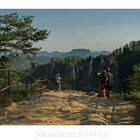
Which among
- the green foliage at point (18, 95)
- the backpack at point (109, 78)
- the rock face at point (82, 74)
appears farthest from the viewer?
the rock face at point (82, 74)

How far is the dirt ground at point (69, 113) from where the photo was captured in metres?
10.5

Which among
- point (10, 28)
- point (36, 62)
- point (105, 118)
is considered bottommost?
point (105, 118)

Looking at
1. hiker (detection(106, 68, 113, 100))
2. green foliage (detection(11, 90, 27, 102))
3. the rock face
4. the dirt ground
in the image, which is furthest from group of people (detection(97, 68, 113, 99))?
green foliage (detection(11, 90, 27, 102))

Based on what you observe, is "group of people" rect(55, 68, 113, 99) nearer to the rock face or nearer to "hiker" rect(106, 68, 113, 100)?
"hiker" rect(106, 68, 113, 100)

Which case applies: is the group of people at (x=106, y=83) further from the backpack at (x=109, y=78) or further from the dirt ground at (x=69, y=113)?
the dirt ground at (x=69, y=113)

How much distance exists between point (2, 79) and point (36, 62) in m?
3.27

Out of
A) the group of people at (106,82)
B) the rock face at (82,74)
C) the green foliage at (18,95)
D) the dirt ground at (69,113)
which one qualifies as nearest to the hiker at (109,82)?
the group of people at (106,82)

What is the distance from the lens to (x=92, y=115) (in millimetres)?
10938

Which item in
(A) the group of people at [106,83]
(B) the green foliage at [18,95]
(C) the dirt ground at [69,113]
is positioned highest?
(A) the group of people at [106,83]

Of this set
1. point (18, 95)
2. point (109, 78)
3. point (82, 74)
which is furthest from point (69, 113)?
point (82, 74)

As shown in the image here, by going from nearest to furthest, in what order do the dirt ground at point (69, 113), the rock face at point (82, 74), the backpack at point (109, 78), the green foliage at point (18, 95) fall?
the dirt ground at point (69, 113) < the green foliage at point (18, 95) < the backpack at point (109, 78) < the rock face at point (82, 74)

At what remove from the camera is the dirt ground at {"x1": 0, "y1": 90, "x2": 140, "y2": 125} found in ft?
34.4

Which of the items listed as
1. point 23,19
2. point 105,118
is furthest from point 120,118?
point 23,19

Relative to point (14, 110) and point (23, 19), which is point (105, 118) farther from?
point (23, 19)
